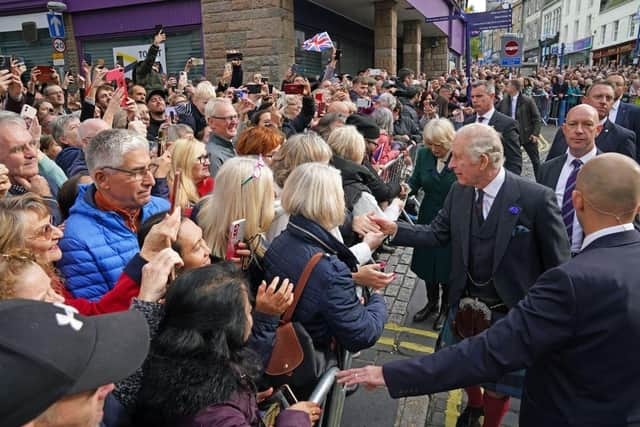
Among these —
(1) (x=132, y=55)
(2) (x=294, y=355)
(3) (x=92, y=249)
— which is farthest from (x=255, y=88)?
(1) (x=132, y=55)

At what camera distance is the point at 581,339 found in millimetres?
Result: 1731

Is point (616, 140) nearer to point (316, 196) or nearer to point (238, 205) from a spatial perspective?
point (316, 196)

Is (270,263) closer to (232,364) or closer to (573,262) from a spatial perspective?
(232,364)

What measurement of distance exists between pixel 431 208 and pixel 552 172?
→ 1120 mm

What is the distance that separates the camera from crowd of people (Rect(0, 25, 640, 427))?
1.55 metres

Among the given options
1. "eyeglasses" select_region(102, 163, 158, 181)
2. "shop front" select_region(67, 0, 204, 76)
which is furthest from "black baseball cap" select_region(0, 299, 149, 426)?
"shop front" select_region(67, 0, 204, 76)

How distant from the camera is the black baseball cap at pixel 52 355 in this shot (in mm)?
876

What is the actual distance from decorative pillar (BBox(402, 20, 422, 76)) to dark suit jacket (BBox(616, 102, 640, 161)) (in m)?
16.2

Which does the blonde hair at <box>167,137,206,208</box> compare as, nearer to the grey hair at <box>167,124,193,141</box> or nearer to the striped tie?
the grey hair at <box>167,124,193,141</box>

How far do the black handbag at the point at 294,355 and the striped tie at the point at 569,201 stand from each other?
2.58 m

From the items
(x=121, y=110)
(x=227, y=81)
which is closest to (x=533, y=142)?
(x=227, y=81)

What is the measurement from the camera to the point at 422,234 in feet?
11.1

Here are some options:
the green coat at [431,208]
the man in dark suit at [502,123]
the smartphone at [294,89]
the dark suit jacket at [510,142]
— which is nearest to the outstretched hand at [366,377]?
the green coat at [431,208]

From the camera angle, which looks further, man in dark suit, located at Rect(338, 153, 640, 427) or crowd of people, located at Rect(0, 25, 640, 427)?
man in dark suit, located at Rect(338, 153, 640, 427)
